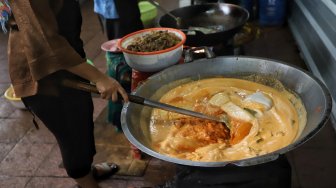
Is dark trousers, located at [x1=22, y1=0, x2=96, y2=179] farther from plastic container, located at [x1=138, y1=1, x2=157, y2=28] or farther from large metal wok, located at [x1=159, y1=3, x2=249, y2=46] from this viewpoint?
plastic container, located at [x1=138, y1=1, x2=157, y2=28]

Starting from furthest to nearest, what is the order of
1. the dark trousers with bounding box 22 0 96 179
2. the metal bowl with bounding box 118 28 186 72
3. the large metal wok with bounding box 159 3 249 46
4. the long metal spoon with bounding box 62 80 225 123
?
1. the large metal wok with bounding box 159 3 249 46
2. the metal bowl with bounding box 118 28 186 72
3. the dark trousers with bounding box 22 0 96 179
4. the long metal spoon with bounding box 62 80 225 123

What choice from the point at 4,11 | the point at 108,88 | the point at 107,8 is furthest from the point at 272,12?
the point at 4,11

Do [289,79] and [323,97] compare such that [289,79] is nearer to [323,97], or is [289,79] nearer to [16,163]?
[323,97]

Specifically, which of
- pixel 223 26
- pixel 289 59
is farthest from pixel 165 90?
pixel 289 59

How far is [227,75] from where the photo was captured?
78.2 inches

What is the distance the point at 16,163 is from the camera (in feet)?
10.3

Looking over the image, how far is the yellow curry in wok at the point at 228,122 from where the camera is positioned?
150 cm

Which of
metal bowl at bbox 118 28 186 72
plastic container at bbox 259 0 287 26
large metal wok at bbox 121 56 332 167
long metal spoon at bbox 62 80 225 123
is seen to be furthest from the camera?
plastic container at bbox 259 0 287 26

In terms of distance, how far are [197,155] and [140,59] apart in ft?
2.81

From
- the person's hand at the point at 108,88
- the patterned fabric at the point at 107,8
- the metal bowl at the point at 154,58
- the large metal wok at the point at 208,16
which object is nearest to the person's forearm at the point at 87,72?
the person's hand at the point at 108,88

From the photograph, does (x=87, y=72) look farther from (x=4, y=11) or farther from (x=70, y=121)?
(x=70, y=121)

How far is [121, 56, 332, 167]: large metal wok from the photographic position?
131cm

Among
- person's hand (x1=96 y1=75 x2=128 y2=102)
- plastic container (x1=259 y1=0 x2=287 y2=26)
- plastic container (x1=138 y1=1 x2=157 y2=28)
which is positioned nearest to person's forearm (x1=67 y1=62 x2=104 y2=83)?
person's hand (x1=96 y1=75 x2=128 y2=102)

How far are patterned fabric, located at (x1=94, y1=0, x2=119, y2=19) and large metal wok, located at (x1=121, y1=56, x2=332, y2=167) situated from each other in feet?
4.84
